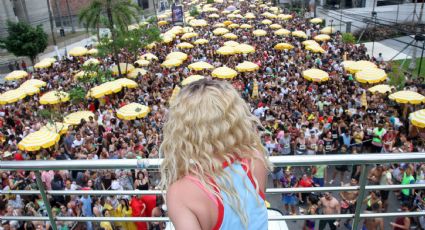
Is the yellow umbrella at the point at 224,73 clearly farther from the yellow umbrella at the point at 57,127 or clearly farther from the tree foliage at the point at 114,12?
the tree foliage at the point at 114,12

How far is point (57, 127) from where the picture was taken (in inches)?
496

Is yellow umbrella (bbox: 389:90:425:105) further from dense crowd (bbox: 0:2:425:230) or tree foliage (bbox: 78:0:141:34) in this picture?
tree foliage (bbox: 78:0:141:34)

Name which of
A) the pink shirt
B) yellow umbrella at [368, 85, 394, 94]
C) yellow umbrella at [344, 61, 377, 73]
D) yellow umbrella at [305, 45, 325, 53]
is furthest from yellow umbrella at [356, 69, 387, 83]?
the pink shirt

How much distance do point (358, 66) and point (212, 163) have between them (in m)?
17.3

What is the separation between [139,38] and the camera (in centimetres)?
2305

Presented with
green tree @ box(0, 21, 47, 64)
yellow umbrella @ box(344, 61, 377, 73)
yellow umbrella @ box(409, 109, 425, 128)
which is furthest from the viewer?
green tree @ box(0, 21, 47, 64)

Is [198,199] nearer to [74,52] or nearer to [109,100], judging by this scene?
[109,100]

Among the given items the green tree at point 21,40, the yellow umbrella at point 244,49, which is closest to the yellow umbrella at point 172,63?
the yellow umbrella at point 244,49

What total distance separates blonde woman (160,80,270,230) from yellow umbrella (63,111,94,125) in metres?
12.9

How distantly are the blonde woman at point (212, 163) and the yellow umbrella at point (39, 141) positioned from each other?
35.5ft

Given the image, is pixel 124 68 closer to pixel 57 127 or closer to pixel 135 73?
pixel 135 73

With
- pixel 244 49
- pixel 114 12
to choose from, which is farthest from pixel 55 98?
pixel 244 49

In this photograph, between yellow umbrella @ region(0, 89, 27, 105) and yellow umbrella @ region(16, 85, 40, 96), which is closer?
yellow umbrella @ region(0, 89, 27, 105)

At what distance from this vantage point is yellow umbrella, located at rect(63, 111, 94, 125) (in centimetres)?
1341
